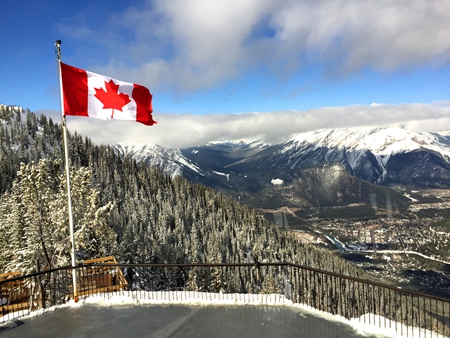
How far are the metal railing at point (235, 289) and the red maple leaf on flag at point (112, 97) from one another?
7.18 m

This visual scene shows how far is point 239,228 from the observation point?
11594cm

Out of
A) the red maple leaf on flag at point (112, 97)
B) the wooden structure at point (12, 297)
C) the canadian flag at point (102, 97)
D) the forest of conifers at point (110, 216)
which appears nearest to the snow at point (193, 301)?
the wooden structure at point (12, 297)

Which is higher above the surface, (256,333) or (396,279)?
(256,333)

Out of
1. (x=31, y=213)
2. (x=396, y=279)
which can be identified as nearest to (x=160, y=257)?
(x=31, y=213)

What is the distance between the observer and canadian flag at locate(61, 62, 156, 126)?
1277 cm

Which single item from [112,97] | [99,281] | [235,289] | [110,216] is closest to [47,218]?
[99,281]

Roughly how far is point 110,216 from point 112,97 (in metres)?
46.6

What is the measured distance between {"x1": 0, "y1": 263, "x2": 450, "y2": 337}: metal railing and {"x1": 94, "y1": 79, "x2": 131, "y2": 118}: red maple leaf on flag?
7.18 m

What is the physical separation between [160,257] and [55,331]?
2368 inches

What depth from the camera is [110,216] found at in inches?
2200

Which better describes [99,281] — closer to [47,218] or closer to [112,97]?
[112,97]

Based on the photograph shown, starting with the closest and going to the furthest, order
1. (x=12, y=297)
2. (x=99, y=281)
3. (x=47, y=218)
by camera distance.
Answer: (x=99, y=281)
(x=12, y=297)
(x=47, y=218)

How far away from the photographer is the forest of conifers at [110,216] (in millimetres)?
23797

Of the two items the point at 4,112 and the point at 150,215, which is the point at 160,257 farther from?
the point at 4,112
